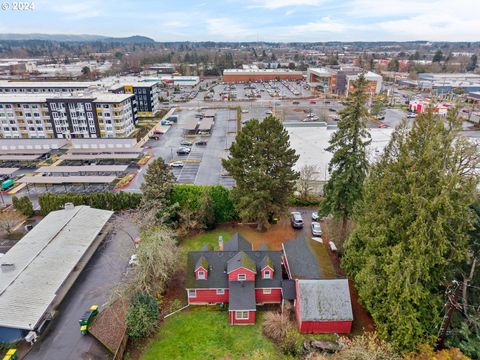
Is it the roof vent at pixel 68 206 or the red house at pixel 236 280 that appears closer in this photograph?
the red house at pixel 236 280

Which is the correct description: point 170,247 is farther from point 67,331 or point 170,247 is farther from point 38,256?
point 38,256

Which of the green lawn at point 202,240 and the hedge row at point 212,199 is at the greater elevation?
the hedge row at point 212,199

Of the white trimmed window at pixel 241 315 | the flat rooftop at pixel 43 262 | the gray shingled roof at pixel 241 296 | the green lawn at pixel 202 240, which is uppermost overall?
the flat rooftop at pixel 43 262

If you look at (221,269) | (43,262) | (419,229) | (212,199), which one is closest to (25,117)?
(43,262)

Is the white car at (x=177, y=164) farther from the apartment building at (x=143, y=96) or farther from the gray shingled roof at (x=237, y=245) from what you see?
the apartment building at (x=143, y=96)

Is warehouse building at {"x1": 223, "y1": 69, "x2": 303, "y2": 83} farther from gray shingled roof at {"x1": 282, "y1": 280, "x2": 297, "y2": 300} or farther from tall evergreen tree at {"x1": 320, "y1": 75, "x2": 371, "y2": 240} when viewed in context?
gray shingled roof at {"x1": 282, "y1": 280, "x2": 297, "y2": 300}

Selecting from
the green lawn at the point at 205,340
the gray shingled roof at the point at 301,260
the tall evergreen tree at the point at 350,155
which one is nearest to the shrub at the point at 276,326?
the green lawn at the point at 205,340

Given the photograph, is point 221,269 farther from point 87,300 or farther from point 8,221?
point 8,221
